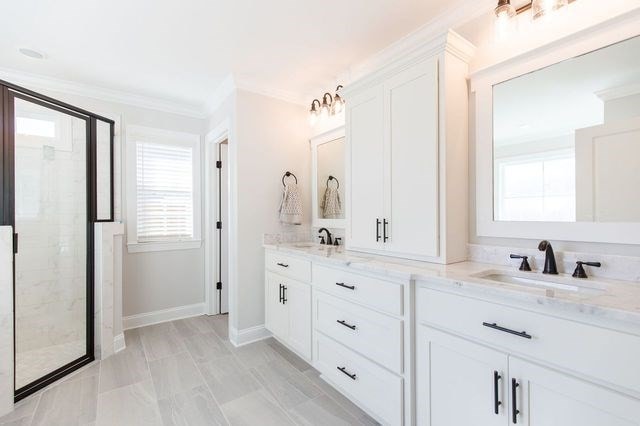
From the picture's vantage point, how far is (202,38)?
2246 millimetres

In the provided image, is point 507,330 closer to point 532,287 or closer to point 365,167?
point 532,287

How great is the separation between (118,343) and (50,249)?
3.32 feet

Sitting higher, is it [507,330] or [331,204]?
[331,204]

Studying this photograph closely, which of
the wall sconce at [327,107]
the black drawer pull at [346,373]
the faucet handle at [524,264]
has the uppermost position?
the wall sconce at [327,107]

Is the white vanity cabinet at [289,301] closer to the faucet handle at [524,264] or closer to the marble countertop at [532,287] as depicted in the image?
the marble countertop at [532,287]

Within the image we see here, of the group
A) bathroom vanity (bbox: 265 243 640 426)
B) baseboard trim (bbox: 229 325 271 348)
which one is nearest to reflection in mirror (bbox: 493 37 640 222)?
bathroom vanity (bbox: 265 243 640 426)

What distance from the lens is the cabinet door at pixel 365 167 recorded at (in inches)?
81.2

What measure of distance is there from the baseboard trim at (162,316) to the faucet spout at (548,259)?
3520mm

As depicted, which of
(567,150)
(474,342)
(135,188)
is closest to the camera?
(474,342)

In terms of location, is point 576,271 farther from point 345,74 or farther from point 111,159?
point 111,159

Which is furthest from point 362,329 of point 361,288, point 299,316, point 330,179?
point 330,179

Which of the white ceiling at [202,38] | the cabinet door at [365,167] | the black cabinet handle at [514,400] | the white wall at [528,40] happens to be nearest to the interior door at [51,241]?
the white ceiling at [202,38]

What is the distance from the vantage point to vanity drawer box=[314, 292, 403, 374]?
5.17 ft

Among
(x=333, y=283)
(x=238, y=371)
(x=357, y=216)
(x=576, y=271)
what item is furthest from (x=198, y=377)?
(x=576, y=271)
